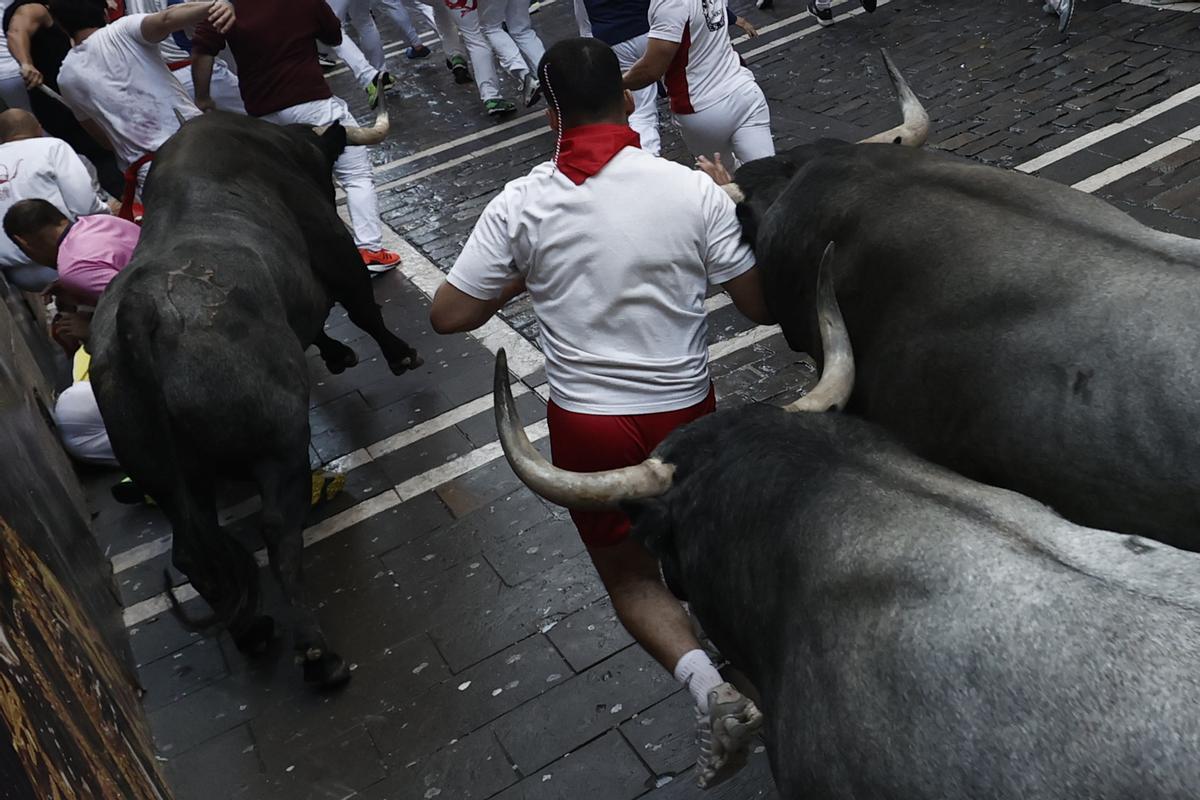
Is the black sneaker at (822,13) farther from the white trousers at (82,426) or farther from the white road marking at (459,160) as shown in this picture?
the white trousers at (82,426)

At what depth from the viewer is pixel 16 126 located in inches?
300

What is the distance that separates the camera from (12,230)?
6367mm

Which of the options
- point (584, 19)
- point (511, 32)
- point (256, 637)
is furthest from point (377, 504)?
point (511, 32)

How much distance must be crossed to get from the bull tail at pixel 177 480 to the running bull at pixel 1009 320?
2485mm

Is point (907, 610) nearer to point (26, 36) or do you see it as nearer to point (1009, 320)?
point (1009, 320)

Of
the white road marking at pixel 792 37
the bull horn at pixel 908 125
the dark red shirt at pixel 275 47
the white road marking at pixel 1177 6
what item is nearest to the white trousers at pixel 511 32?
the white road marking at pixel 792 37

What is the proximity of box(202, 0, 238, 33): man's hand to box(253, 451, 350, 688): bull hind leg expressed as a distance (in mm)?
3843

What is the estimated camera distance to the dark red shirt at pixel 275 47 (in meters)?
7.95

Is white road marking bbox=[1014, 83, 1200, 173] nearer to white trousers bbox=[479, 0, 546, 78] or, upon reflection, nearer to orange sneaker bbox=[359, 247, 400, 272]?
orange sneaker bbox=[359, 247, 400, 272]

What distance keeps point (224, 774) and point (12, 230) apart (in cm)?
341

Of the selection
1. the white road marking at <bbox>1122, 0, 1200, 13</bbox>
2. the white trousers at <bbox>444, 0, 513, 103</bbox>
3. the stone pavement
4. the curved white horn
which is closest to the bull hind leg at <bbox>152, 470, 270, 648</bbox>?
the stone pavement

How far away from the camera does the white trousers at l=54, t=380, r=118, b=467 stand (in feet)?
21.6

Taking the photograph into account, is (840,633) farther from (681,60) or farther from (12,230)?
(12,230)

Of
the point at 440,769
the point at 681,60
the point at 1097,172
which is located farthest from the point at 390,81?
the point at 440,769
